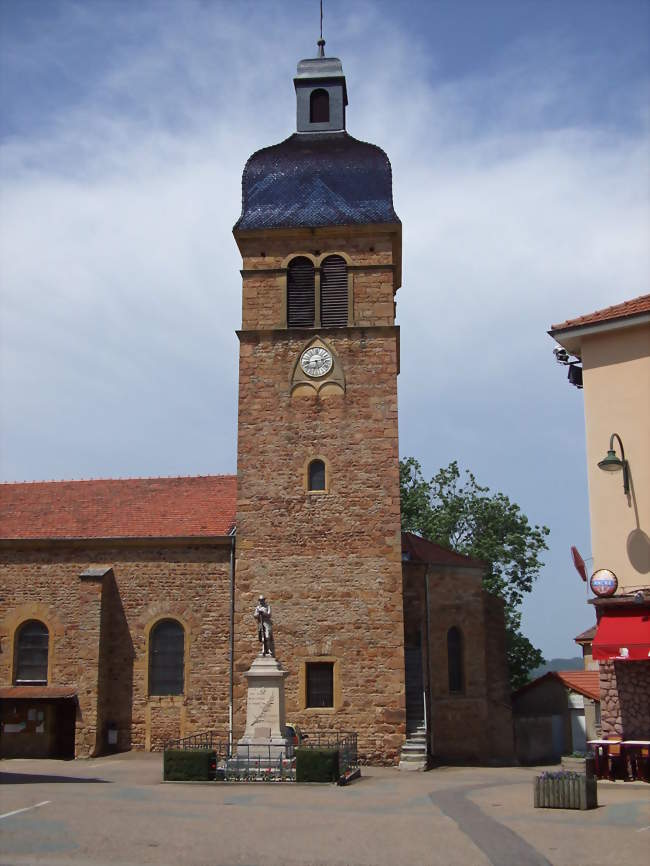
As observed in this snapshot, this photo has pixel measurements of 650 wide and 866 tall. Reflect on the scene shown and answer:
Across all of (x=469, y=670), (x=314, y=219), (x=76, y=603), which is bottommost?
(x=469, y=670)

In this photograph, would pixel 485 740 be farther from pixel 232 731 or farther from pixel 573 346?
pixel 573 346

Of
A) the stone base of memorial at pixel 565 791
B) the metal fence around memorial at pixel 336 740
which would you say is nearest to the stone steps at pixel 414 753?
the metal fence around memorial at pixel 336 740

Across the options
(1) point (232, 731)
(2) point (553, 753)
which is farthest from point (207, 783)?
(2) point (553, 753)

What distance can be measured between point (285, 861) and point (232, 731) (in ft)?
40.2

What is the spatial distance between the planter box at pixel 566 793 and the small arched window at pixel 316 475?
10.8m

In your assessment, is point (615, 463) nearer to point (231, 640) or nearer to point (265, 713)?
point (265, 713)

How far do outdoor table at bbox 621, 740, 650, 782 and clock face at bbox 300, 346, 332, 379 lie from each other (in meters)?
11.5

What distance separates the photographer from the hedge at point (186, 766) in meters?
17.8

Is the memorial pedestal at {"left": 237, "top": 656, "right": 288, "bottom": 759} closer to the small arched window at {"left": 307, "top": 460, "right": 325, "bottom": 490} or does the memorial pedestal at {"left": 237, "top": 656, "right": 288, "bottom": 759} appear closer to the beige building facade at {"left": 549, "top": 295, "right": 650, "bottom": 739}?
the small arched window at {"left": 307, "top": 460, "right": 325, "bottom": 490}

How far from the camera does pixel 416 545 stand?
2633 cm

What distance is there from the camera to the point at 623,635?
17.2m

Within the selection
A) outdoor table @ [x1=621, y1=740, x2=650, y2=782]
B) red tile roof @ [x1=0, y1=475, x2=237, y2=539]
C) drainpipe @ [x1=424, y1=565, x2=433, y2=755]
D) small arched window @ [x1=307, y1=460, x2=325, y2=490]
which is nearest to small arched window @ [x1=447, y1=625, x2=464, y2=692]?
drainpipe @ [x1=424, y1=565, x2=433, y2=755]

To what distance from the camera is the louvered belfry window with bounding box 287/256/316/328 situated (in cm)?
2498

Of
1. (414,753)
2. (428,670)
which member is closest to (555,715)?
(428,670)
